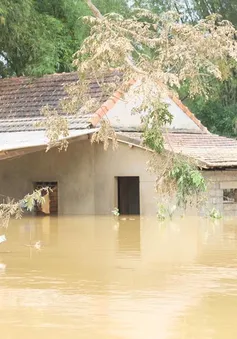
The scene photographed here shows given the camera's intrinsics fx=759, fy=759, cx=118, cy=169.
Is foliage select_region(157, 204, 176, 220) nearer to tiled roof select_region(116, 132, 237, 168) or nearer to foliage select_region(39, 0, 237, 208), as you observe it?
tiled roof select_region(116, 132, 237, 168)

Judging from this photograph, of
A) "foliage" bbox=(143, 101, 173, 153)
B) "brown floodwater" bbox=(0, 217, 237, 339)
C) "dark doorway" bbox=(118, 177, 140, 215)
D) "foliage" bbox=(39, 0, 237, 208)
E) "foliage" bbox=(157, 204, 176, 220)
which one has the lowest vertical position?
"brown floodwater" bbox=(0, 217, 237, 339)

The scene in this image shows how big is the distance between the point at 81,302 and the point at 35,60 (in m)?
16.6

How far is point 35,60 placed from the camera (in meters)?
24.9

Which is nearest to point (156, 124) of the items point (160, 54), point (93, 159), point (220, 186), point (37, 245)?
point (160, 54)

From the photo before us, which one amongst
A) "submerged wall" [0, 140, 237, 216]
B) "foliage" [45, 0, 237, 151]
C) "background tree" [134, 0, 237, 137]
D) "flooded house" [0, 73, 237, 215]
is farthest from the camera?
"background tree" [134, 0, 237, 137]

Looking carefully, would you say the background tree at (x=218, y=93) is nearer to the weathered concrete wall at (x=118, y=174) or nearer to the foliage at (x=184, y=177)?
the weathered concrete wall at (x=118, y=174)

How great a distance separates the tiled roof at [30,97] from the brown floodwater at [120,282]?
15.5ft

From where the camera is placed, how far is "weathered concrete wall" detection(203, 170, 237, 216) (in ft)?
64.8

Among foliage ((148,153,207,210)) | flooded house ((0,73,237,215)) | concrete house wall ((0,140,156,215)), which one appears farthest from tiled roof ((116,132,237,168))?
foliage ((148,153,207,210))

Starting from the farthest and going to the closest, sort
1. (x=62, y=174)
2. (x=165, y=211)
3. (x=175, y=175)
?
(x=62, y=174) → (x=165, y=211) → (x=175, y=175)

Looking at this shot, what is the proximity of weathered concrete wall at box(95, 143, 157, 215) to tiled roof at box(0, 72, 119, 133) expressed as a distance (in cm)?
128

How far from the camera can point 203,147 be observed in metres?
Answer: 21.3

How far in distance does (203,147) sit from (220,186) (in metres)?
1.69

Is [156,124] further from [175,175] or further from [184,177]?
[184,177]
